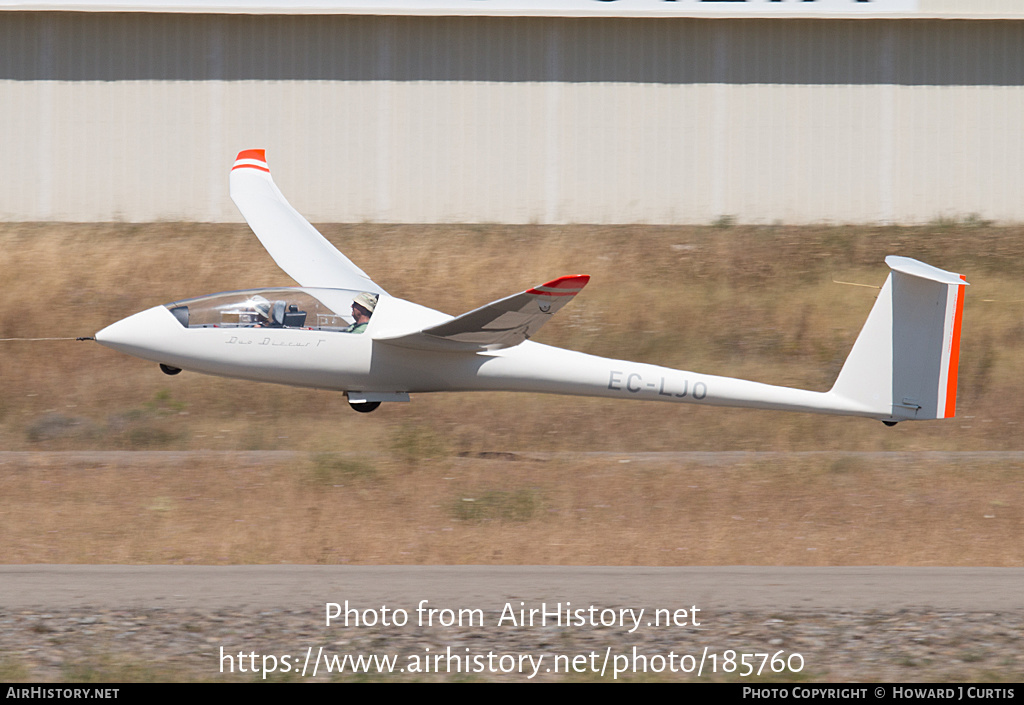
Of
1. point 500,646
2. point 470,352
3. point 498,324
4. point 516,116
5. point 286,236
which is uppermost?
point 516,116

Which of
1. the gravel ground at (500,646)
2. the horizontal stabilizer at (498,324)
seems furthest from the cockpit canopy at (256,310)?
the gravel ground at (500,646)

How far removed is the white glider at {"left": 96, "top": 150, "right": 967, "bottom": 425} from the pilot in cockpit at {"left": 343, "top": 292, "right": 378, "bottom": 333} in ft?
0.06

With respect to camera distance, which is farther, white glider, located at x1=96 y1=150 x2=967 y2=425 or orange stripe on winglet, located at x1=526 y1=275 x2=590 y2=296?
white glider, located at x1=96 y1=150 x2=967 y2=425

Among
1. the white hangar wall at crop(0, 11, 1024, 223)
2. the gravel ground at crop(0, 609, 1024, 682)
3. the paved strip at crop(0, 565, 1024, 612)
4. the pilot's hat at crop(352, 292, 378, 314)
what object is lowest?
the paved strip at crop(0, 565, 1024, 612)

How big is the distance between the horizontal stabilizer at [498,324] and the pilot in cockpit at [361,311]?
0.38 metres

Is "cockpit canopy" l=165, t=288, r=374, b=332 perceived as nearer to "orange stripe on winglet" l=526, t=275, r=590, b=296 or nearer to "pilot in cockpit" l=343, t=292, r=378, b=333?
"pilot in cockpit" l=343, t=292, r=378, b=333

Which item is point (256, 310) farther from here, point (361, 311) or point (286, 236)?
point (286, 236)

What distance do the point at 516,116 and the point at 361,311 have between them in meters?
12.1

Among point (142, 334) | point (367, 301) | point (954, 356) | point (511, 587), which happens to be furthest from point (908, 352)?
point (142, 334)

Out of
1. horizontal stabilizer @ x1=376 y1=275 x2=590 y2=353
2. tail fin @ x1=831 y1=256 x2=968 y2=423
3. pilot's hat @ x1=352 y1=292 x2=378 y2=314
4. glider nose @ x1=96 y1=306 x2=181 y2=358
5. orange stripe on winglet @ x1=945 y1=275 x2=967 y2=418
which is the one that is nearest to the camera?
horizontal stabilizer @ x1=376 y1=275 x2=590 y2=353

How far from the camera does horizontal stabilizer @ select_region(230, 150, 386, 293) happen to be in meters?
17.9

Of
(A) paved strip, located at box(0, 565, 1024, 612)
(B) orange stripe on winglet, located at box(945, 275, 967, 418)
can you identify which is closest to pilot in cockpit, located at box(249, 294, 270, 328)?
(A) paved strip, located at box(0, 565, 1024, 612)

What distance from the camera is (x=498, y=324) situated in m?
15.0

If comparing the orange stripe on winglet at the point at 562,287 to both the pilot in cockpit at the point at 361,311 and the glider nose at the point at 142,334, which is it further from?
the glider nose at the point at 142,334
